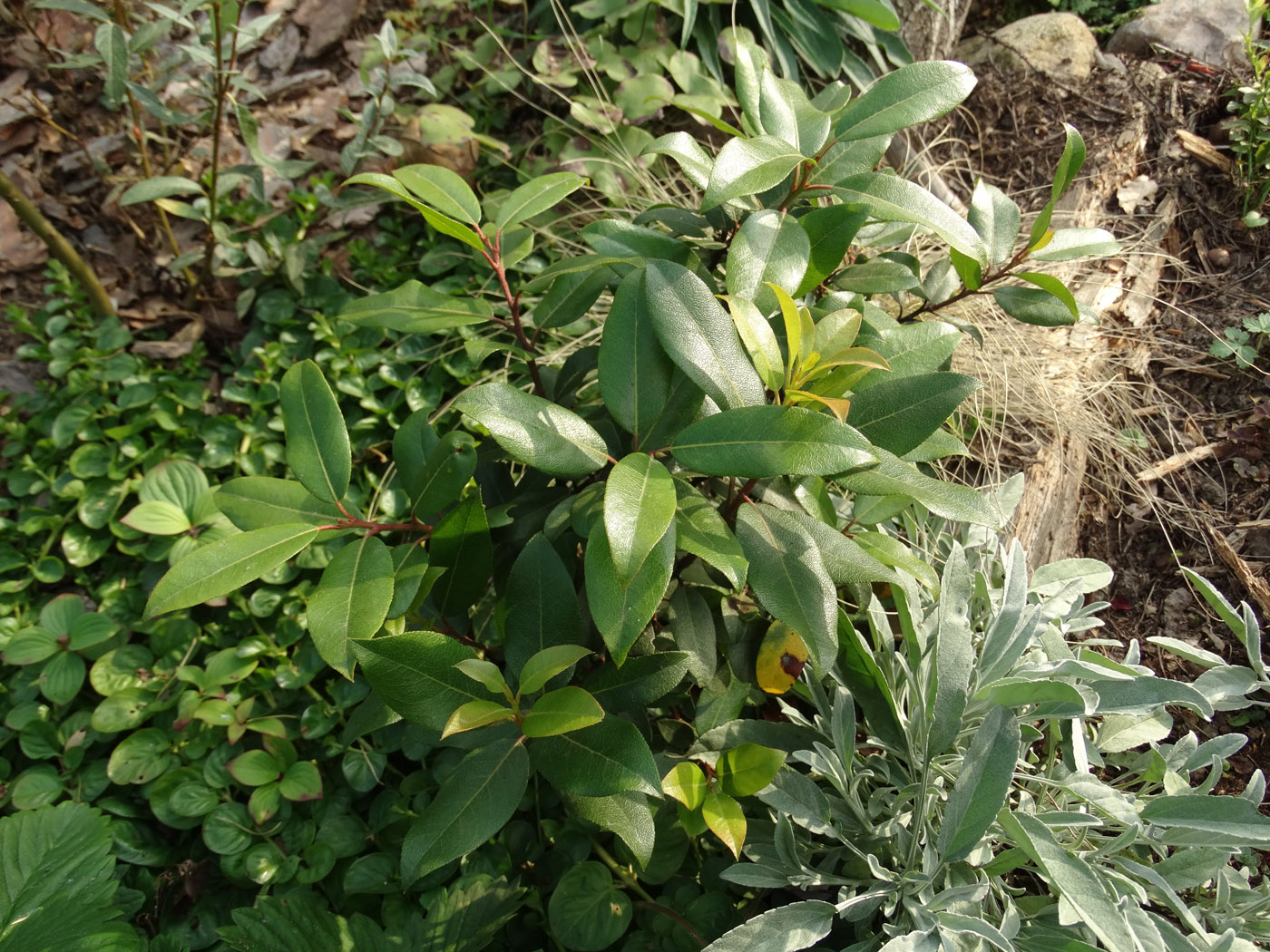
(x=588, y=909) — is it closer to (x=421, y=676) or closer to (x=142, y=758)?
(x=421, y=676)

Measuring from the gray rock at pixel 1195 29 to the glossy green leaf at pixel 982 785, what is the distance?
11.0 ft

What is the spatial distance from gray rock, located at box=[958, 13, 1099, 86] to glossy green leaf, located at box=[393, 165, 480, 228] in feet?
9.23

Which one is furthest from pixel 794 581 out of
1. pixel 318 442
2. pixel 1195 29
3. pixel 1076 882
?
pixel 1195 29

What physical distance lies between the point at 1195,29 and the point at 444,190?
11.4ft

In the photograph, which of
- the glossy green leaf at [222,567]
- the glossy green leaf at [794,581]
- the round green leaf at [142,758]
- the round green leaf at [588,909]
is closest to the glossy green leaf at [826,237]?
the glossy green leaf at [794,581]

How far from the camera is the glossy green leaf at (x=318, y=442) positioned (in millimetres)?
1184

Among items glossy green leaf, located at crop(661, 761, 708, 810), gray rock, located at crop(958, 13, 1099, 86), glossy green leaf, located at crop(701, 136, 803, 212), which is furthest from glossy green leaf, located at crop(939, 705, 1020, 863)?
gray rock, located at crop(958, 13, 1099, 86)

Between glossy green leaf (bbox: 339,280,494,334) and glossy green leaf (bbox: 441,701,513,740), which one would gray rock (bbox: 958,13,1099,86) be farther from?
glossy green leaf (bbox: 441,701,513,740)

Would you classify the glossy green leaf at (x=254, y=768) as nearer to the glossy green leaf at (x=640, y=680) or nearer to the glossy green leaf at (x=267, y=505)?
the glossy green leaf at (x=267, y=505)

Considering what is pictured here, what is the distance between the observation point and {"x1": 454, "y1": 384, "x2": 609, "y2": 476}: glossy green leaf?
1003 millimetres

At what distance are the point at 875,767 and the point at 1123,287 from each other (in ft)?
7.18

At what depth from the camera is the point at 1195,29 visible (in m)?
3.22

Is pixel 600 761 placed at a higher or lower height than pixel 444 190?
lower

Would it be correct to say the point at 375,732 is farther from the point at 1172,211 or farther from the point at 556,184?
the point at 1172,211
